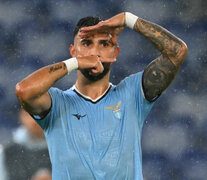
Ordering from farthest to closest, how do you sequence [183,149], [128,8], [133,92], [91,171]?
1. [128,8]
2. [183,149]
3. [133,92]
4. [91,171]

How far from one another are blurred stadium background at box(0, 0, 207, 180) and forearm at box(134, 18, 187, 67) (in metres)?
1.44

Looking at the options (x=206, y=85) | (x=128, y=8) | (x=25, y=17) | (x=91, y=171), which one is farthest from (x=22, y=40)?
(x=91, y=171)

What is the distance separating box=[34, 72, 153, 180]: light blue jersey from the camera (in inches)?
83.4

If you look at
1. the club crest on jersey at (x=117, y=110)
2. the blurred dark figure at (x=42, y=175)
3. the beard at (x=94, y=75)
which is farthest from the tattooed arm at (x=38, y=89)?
the blurred dark figure at (x=42, y=175)

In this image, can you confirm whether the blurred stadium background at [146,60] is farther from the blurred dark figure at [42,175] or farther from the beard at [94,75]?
the beard at [94,75]

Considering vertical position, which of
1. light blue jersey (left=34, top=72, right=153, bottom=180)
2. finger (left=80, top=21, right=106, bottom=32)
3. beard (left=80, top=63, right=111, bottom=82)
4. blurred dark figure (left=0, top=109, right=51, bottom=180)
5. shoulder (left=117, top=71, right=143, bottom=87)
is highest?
finger (left=80, top=21, right=106, bottom=32)

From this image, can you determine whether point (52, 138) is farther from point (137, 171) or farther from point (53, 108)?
point (137, 171)

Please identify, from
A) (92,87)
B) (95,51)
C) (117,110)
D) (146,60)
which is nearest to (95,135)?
(117,110)

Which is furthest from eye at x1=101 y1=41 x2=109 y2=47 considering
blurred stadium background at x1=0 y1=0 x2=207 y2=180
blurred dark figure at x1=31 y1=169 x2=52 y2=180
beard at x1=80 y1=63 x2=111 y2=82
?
blurred dark figure at x1=31 y1=169 x2=52 y2=180

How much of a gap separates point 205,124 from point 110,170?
1807 mm

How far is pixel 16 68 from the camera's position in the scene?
3.70 m

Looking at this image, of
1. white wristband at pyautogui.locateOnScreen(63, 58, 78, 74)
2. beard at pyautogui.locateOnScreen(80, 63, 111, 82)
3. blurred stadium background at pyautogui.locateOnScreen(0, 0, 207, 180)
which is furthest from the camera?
blurred stadium background at pyautogui.locateOnScreen(0, 0, 207, 180)

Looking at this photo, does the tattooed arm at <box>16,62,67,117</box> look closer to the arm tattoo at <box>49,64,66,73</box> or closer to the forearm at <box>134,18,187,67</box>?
the arm tattoo at <box>49,64,66,73</box>

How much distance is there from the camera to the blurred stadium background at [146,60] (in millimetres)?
3621
